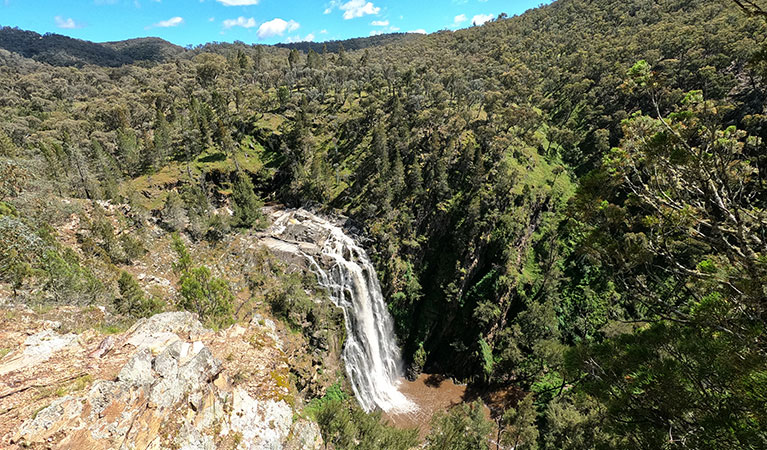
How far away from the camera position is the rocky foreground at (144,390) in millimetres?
8789

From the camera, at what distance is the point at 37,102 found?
8581 cm

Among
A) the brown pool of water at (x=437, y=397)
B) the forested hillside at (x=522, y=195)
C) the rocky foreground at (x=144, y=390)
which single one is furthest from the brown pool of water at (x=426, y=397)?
the rocky foreground at (x=144, y=390)

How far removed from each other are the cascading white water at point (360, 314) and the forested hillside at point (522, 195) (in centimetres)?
339

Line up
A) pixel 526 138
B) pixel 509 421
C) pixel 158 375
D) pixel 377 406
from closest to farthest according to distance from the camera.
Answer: pixel 158 375 < pixel 509 421 < pixel 377 406 < pixel 526 138

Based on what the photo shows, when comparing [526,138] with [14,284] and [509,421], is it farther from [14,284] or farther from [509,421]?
[14,284]

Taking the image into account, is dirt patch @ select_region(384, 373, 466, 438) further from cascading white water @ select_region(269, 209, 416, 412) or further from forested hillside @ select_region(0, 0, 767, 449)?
forested hillside @ select_region(0, 0, 767, 449)

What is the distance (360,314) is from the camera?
136 ft

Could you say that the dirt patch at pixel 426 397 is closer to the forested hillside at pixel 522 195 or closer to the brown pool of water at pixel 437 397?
the brown pool of water at pixel 437 397

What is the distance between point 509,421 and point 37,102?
136 metres

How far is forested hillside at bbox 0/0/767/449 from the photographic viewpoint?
8.82 m

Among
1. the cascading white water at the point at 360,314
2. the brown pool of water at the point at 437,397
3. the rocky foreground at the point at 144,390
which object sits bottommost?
the brown pool of water at the point at 437,397

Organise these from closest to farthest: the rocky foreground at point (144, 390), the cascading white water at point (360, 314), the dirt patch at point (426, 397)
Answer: the rocky foreground at point (144, 390), the dirt patch at point (426, 397), the cascading white water at point (360, 314)

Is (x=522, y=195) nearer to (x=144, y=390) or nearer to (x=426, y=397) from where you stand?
(x=426, y=397)

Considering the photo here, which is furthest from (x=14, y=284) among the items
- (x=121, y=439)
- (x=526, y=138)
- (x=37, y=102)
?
(x=37, y=102)
